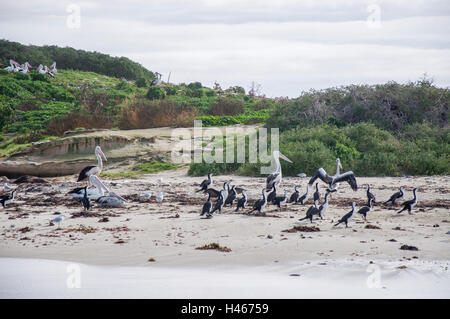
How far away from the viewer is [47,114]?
26.3m

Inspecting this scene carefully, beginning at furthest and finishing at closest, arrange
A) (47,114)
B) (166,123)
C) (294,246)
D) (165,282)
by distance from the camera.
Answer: (47,114) < (166,123) < (294,246) < (165,282)

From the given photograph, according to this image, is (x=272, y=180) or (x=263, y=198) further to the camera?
(x=272, y=180)

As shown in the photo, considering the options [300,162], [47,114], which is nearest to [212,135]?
[300,162]

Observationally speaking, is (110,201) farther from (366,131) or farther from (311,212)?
(366,131)

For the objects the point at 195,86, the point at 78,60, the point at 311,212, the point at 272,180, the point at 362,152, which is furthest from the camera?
the point at 78,60

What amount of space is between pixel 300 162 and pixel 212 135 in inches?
276

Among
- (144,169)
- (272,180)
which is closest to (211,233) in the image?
(272,180)

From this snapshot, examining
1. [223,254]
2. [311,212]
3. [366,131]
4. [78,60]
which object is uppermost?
[78,60]

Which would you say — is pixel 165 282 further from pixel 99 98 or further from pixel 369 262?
pixel 99 98

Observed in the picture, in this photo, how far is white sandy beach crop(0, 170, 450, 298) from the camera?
248 inches

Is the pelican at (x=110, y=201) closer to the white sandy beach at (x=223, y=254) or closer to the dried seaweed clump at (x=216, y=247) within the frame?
the white sandy beach at (x=223, y=254)

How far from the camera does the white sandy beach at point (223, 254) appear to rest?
248 inches

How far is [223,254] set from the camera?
734 cm
